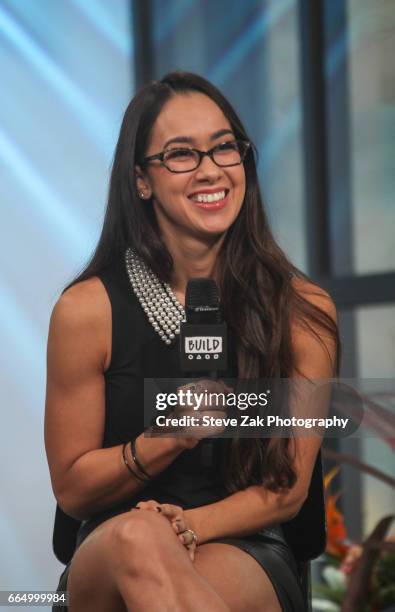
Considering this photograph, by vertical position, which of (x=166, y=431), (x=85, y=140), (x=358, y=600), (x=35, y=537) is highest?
(x=85, y=140)

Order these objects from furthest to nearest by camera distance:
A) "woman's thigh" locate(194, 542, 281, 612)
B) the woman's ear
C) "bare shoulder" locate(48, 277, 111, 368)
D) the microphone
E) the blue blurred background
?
1. the blue blurred background
2. the woman's ear
3. "bare shoulder" locate(48, 277, 111, 368)
4. "woman's thigh" locate(194, 542, 281, 612)
5. the microphone

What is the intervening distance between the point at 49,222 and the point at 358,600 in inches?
98.3

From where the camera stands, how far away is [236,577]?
189cm

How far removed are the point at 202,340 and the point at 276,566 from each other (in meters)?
0.48

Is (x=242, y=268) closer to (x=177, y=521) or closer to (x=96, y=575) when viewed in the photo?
(x=177, y=521)

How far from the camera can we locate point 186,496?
6.75 feet

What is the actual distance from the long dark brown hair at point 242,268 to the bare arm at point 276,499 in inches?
0.7

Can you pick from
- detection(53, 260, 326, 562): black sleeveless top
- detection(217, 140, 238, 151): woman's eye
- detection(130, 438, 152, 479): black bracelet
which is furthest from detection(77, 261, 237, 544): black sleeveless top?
detection(217, 140, 238, 151): woman's eye

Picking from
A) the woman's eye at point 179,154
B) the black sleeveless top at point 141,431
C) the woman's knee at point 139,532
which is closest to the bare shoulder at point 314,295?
the black sleeveless top at point 141,431

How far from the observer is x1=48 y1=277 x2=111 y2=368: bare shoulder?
6.82 feet

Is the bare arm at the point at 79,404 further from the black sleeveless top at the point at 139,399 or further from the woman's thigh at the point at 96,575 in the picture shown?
the woman's thigh at the point at 96,575

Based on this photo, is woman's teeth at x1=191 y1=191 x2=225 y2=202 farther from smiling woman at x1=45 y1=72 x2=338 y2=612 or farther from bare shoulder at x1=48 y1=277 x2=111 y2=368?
bare shoulder at x1=48 y1=277 x2=111 y2=368

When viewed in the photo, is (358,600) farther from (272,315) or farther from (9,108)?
(9,108)

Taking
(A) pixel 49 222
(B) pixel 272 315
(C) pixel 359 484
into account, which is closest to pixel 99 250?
(B) pixel 272 315
